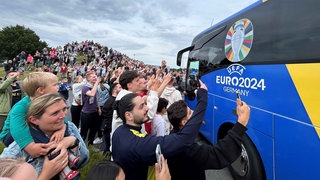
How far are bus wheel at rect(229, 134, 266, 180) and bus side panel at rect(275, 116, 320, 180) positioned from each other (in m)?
0.38

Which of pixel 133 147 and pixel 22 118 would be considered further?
pixel 22 118

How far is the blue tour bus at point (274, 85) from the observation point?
2.63 m

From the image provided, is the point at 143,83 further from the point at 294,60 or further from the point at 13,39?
the point at 13,39

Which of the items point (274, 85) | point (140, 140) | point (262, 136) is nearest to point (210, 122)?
point (262, 136)

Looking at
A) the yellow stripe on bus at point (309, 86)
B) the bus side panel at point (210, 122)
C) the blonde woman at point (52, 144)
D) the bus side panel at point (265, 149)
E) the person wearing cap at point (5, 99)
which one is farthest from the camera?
the person wearing cap at point (5, 99)

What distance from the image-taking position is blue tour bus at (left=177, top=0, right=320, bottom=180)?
263 cm

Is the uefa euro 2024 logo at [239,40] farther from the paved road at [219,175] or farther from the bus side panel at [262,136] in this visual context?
the paved road at [219,175]

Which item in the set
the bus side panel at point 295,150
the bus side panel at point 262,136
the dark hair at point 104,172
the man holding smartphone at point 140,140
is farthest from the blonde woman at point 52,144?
the bus side panel at point 262,136

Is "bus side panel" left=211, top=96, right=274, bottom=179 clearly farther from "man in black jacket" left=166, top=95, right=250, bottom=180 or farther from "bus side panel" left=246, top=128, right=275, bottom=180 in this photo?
"man in black jacket" left=166, top=95, right=250, bottom=180

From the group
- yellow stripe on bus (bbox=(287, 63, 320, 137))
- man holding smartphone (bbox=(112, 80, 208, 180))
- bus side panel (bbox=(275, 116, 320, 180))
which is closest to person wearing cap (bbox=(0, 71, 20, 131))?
man holding smartphone (bbox=(112, 80, 208, 180))

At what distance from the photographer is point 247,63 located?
147 inches

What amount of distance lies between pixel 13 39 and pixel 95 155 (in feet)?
182

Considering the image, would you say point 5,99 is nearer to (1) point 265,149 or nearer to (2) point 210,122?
(2) point 210,122

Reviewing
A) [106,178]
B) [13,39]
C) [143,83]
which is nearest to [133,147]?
[106,178]
